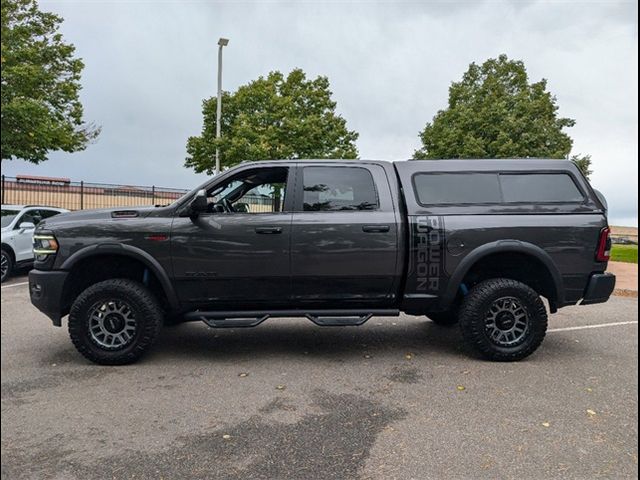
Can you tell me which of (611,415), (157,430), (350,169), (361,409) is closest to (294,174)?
(350,169)

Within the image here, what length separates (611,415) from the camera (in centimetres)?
349

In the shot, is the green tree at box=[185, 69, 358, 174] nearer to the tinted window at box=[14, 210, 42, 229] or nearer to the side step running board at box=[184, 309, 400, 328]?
the tinted window at box=[14, 210, 42, 229]

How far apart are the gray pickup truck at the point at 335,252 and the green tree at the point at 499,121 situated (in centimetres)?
2220

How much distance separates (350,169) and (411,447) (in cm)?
287

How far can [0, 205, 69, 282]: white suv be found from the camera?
29.9 ft

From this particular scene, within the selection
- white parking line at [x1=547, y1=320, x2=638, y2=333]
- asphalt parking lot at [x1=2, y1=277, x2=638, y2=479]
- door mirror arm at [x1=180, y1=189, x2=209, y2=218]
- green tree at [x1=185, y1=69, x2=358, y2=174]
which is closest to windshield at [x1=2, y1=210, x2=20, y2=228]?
asphalt parking lot at [x1=2, y1=277, x2=638, y2=479]

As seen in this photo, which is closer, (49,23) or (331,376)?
(331,376)

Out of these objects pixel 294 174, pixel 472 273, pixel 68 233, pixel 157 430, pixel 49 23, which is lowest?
pixel 157 430

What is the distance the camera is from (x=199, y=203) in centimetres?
434

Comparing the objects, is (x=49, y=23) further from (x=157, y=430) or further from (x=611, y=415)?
(x=611, y=415)

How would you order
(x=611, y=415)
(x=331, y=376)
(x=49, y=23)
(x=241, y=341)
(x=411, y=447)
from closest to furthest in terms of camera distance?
(x=411, y=447)
(x=611, y=415)
(x=331, y=376)
(x=241, y=341)
(x=49, y=23)

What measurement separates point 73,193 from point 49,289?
2074 cm

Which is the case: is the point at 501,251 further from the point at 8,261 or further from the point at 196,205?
the point at 8,261

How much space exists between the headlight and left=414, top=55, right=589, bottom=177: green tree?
79.6 ft
